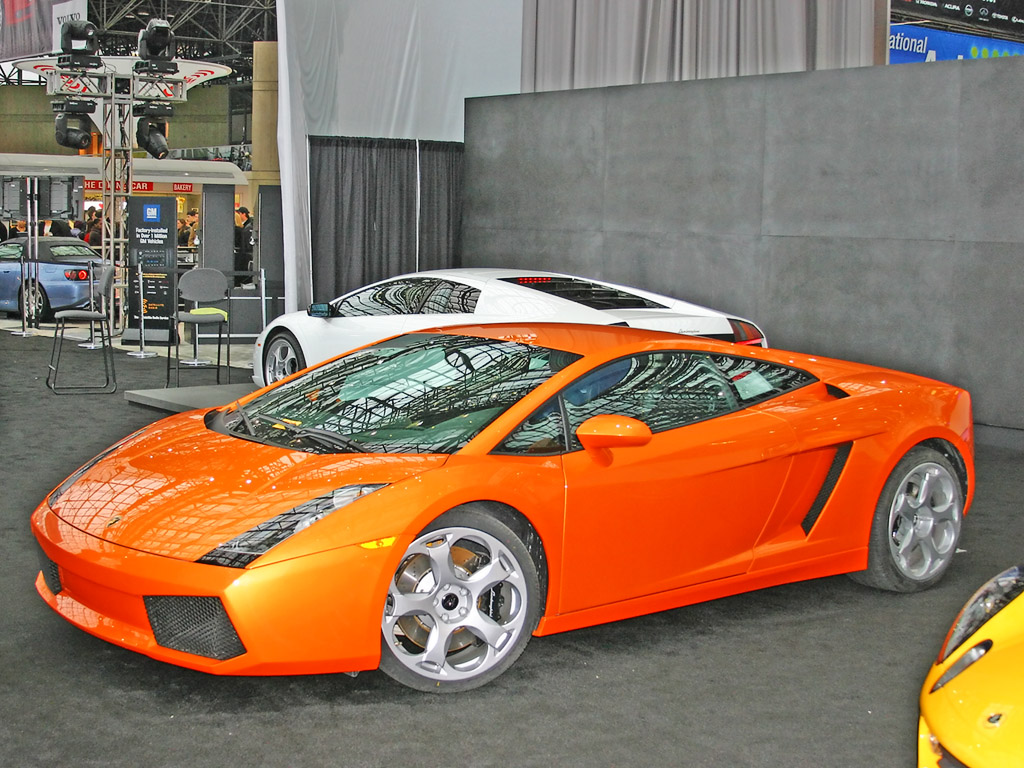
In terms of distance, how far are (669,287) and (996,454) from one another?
378cm

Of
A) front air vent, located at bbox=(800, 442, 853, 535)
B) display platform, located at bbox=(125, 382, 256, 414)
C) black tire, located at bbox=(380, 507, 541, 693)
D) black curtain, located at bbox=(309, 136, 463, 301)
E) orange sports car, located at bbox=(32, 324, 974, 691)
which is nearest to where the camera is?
orange sports car, located at bbox=(32, 324, 974, 691)

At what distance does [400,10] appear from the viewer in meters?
14.2

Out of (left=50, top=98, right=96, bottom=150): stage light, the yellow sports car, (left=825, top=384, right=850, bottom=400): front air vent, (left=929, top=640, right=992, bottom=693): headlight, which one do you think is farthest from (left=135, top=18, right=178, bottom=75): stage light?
(left=929, top=640, right=992, bottom=693): headlight

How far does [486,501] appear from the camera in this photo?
4.05 m

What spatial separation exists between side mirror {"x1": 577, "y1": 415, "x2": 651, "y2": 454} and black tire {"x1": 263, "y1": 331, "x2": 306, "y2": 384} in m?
6.41

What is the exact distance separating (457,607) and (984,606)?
5.33ft

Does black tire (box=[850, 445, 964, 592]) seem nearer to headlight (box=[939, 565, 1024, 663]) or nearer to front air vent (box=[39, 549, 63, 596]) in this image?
headlight (box=[939, 565, 1024, 663])

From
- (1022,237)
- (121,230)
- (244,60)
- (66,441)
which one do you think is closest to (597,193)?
(1022,237)

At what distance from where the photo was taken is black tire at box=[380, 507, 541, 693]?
3.88 meters

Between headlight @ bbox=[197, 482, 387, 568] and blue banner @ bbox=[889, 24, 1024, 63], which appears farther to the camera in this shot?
blue banner @ bbox=[889, 24, 1024, 63]

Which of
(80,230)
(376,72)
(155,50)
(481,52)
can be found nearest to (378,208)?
(376,72)

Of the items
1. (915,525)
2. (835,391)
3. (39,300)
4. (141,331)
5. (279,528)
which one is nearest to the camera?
(279,528)

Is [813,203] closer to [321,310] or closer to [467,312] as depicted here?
[467,312]

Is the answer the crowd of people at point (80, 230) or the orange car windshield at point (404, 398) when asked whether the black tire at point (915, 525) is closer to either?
the orange car windshield at point (404, 398)
